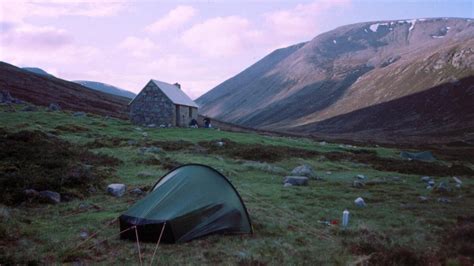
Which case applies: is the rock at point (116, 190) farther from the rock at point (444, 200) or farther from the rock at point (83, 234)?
the rock at point (444, 200)

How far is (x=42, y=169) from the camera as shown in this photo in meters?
15.2

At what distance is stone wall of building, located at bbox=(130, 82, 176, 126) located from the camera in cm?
4541

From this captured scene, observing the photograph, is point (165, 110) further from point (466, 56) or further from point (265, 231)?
point (466, 56)

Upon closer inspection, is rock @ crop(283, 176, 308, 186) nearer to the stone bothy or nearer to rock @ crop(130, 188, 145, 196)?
rock @ crop(130, 188, 145, 196)

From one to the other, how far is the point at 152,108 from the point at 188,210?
121ft

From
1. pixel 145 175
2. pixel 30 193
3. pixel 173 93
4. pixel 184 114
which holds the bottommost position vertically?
pixel 145 175

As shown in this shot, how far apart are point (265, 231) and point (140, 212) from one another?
3.38 m

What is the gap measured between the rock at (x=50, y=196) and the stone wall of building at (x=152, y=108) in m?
32.3

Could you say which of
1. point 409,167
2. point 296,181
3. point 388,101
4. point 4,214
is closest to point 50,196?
point 4,214

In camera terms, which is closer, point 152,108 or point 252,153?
point 252,153

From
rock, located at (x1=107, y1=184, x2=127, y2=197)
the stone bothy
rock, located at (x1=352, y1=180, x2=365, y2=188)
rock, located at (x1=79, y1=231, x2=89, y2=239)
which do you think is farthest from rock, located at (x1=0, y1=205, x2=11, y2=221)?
the stone bothy

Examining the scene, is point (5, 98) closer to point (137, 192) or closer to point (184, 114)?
point (184, 114)

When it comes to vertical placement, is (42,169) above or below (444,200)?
above

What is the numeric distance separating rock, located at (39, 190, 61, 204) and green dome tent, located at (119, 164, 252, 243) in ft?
12.4
